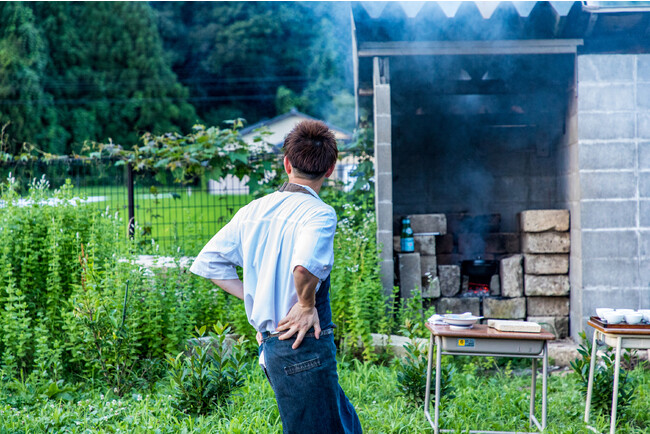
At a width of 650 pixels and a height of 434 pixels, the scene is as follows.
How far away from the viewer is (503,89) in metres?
7.20

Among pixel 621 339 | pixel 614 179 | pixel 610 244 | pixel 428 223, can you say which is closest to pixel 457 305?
pixel 428 223

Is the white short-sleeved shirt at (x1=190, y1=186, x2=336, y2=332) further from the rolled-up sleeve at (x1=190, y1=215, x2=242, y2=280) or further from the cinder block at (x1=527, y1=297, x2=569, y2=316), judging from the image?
the cinder block at (x1=527, y1=297, x2=569, y2=316)

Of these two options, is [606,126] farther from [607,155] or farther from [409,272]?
[409,272]

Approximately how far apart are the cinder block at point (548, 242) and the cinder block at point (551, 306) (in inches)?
22.7

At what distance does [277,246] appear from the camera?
2.40m

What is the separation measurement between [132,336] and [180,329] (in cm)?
45

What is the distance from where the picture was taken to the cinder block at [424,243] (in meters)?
6.82

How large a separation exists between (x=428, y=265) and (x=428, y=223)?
497 millimetres

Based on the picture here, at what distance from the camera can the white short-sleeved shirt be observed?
2281 mm

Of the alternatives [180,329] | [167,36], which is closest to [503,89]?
[180,329]

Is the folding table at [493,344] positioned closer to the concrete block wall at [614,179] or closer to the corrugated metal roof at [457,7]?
the concrete block wall at [614,179]

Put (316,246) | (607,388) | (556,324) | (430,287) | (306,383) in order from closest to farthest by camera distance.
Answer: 1. (316,246)
2. (306,383)
3. (607,388)
4. (430,287)
5. (556,324)

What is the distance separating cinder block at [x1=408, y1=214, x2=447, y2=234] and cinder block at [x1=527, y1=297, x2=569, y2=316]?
1366 millimetres

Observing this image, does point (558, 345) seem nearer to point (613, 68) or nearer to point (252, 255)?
point (613, 68)
